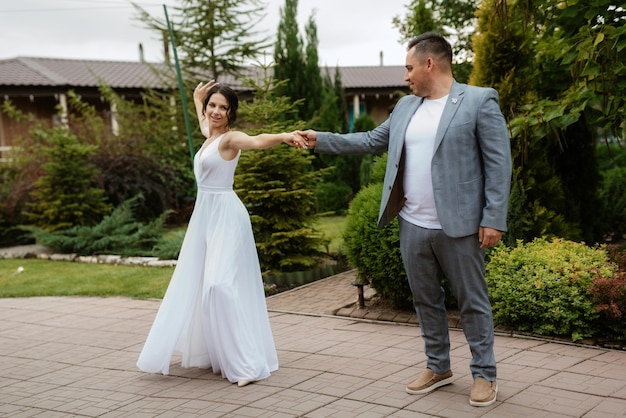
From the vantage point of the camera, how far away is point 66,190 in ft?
45.1

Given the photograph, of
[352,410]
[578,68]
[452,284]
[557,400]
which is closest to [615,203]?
[578,68]

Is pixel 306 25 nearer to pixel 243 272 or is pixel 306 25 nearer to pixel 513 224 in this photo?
pixel 513 224

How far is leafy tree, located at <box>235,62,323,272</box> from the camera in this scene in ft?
29.2

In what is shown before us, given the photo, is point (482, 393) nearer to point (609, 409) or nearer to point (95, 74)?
point (609, 409)

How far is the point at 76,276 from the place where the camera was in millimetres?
10352

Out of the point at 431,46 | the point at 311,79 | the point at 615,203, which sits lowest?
the point at 615,203

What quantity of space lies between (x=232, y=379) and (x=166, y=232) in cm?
1075

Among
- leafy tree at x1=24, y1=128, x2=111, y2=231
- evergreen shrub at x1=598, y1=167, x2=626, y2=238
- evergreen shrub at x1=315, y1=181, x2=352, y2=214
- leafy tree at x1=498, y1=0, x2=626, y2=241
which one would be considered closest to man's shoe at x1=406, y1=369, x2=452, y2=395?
leafy tree at x1=498, y1=0, x2=626, y2=241

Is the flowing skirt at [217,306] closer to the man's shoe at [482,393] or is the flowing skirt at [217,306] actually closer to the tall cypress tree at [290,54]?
the man's shoe at [482,393]

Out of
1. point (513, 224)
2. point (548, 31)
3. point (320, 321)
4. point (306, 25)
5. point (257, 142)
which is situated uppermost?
point (306, 25)

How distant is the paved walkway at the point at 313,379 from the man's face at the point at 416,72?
1.98m

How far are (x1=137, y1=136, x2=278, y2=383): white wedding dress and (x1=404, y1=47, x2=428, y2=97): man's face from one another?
5.49ft

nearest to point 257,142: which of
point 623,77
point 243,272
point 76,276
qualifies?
point 243,272

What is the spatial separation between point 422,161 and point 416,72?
549mm
